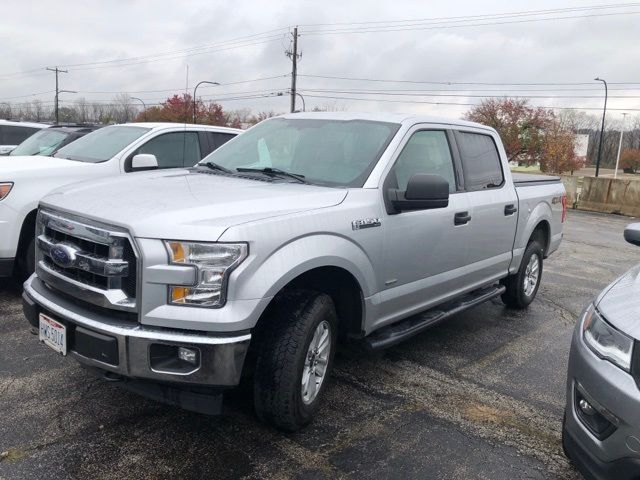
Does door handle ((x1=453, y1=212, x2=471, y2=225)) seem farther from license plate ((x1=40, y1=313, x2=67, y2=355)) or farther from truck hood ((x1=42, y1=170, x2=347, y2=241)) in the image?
license plate ((x1=40, y1=313, x2=67, y2=355))

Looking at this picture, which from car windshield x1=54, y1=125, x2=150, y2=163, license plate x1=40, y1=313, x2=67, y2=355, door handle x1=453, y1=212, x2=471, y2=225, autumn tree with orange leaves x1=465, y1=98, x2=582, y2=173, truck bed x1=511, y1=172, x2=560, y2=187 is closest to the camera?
license plate x1=40, y1=313, x2=67, y2=355

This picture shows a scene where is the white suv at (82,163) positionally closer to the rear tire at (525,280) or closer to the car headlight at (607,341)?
the car headlight at (607,341)

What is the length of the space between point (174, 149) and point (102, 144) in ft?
2.69

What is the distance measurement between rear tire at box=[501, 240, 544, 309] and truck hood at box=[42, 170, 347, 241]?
3.18m

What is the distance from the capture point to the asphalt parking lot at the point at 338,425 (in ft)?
9.85

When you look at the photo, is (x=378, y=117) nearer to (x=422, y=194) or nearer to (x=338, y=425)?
(x=422, y=194)

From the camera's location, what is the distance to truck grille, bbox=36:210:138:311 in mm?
2799

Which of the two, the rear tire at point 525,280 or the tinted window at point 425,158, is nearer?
the tinted window at point 425,158

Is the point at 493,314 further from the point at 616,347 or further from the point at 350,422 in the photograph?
the point at 616,347

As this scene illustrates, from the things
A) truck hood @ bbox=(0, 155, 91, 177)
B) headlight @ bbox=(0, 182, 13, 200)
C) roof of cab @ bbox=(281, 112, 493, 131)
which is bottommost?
headlight @ bbox=(0, 182, 13, 200)

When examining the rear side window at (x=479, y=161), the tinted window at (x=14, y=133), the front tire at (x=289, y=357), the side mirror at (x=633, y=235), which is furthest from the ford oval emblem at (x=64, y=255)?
the tinted window at (x=14, y=133)

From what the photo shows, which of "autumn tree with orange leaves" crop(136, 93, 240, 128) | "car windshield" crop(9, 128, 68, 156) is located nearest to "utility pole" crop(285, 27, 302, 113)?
"autumn tree with orange leaves" crop(136, 93, 240, 128)

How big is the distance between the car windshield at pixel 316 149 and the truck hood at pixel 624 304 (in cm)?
158

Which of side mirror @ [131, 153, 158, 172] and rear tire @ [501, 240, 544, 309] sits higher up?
side mirror @ [131, 153, 158, 172]
